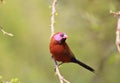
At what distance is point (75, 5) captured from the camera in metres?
9.83

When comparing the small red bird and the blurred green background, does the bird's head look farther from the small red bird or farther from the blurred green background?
the blurred green background

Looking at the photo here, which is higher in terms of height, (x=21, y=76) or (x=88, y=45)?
(x=88, y=45)

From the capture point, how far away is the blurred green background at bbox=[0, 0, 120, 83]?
8.23 m

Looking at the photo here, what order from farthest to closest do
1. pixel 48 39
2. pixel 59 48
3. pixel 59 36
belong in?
pixel 48 39 → pixel 59 48 → pixel 59 36

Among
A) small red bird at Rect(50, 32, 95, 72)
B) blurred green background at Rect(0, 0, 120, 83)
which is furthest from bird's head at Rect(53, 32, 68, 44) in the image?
blurred green background at Rect(0, 0, 120, 83)

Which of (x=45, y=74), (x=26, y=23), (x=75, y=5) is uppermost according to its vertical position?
(x=75, y=5)

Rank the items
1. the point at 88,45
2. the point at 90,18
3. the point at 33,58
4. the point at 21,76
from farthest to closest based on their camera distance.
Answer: the point at 33,58
the point at 21,76
the point at 88,45
the point at 90,18

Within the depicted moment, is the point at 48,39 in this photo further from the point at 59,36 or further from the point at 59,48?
the point at 59,36

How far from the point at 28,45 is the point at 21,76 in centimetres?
145

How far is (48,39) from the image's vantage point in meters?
11.9

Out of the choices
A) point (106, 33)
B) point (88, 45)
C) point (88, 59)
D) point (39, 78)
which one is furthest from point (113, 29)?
point (39, 78)

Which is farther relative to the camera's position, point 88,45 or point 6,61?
point 6,61

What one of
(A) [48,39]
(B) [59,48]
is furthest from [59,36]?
(A) [48,39]

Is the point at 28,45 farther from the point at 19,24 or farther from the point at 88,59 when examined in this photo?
the point at 88,59
